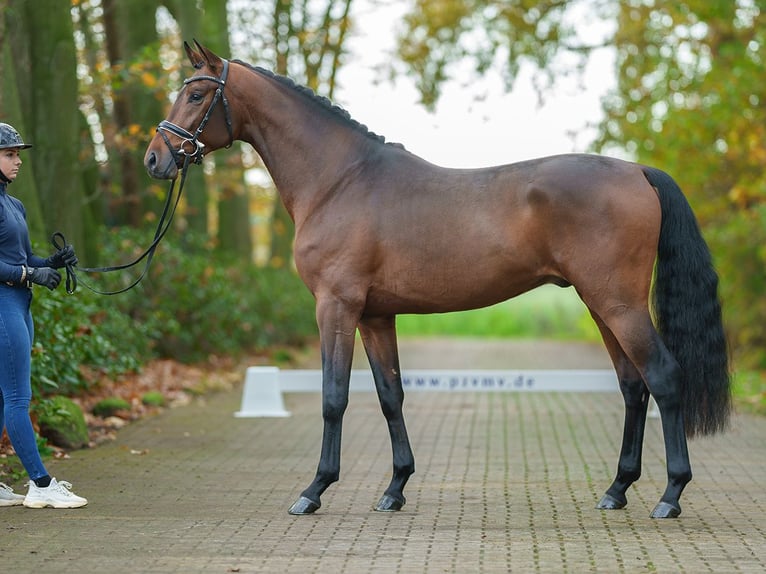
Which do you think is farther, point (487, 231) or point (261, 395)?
point (261, 395)

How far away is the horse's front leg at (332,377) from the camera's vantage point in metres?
7.08

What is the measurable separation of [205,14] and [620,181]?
1768 cm

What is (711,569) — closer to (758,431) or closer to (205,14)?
(758,431)

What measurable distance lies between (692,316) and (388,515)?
2112mm

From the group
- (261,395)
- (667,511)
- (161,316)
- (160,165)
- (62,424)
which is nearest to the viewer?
(667,511)

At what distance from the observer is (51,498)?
7074 millimetres

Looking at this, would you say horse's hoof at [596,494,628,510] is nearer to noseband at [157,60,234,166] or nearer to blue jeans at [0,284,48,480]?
noseband at [157,60,234,166]

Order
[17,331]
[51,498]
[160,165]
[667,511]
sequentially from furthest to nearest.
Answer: [160,165] → [51,498] → [17,331] → [667,511]

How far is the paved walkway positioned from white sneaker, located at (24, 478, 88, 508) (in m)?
0.08

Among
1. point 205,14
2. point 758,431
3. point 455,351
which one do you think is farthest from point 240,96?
point 455,351

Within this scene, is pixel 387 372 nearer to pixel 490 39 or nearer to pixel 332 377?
pixel 332 377

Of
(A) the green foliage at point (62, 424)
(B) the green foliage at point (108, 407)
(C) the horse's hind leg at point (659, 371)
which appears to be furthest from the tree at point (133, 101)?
(C) the horse's hind leg at point (659, 371)

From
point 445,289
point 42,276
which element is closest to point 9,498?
point 42,276

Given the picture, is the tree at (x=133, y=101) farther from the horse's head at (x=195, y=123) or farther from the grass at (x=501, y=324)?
the grass at (x=501, y=324)
